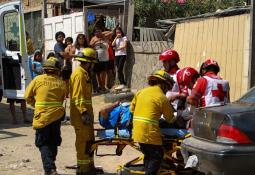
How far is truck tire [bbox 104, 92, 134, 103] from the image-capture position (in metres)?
13.7

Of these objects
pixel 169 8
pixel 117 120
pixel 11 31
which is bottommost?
pixel 117 120

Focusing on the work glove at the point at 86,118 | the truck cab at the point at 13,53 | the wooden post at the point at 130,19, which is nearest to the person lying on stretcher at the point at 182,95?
the work glove at the point at 86,118

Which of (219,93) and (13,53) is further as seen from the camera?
(13,53)

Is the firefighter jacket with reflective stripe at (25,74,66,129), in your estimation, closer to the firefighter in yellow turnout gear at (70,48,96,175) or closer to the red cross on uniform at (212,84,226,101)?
the firefighter in yellow turnout gear at (70,48,96,175)

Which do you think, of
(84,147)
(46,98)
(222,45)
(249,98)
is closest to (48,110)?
(46,98)

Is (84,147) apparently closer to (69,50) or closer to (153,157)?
(153,157)

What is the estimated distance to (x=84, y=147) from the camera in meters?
7.45

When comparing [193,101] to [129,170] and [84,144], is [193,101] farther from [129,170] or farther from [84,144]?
[84,144]

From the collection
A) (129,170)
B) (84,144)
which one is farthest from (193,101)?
(84,144)

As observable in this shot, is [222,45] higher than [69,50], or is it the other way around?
[222,45]

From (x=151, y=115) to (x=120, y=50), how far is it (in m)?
8.79

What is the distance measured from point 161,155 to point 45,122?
5.81ft

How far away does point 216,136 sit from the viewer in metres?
5.39

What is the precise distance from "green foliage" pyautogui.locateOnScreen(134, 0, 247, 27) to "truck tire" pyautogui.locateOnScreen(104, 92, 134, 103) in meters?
3.00
